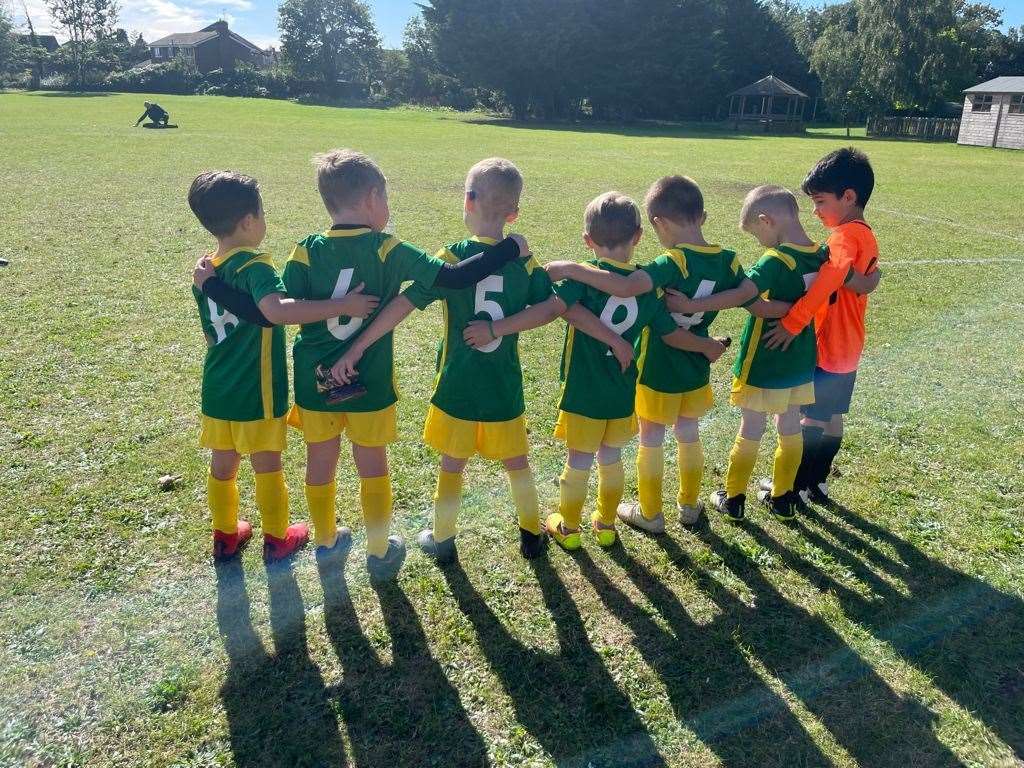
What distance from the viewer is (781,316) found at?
11.5 feet

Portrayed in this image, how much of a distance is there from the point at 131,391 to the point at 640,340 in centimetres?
382

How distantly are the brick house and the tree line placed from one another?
76.6 ft

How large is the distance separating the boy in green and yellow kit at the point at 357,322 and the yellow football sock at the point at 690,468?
4.87 feet

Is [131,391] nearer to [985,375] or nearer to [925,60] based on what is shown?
[985,375]

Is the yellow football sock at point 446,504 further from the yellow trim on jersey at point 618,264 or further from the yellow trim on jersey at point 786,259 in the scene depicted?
the yellow trim on jersey at point 786,259

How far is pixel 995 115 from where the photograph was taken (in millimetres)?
35500

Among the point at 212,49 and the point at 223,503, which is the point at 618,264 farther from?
the point at 212,49

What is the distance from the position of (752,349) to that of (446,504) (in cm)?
173

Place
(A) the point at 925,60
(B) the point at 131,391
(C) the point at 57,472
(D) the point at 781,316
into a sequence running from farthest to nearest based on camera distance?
(A) the point at 925,60 → (B) the point at 131,391 → (C) the point at 57,472 → (D) the point at 781,316

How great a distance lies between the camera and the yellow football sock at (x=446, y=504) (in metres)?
3.34

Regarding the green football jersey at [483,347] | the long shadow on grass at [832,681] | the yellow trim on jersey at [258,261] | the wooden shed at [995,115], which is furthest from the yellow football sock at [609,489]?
the wooden shed at [995,115]

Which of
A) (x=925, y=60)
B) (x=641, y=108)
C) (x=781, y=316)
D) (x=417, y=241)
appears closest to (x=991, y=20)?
(x=925, y=60)

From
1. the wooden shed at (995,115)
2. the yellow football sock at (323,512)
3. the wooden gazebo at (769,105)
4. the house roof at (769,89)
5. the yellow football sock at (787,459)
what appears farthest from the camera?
the house roof at (769,89)

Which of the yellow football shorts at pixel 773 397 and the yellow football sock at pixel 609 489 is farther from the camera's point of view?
the yellow football shorts at pixel 773 397
